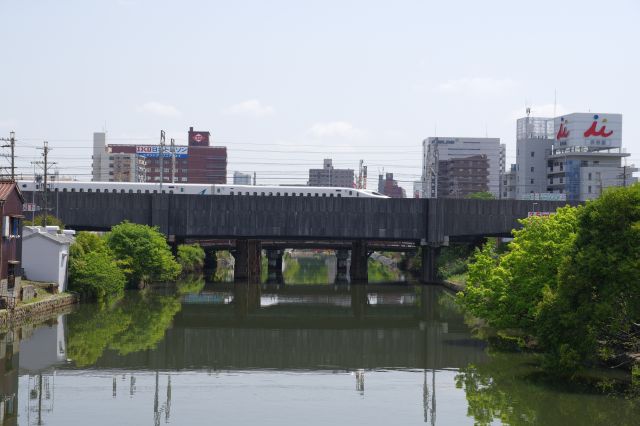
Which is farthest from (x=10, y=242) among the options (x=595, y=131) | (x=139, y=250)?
(x=595, y=131)

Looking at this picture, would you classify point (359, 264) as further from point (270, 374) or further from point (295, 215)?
point (270, 374)

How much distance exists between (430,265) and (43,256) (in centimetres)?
3422

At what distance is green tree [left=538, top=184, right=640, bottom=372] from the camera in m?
22.8

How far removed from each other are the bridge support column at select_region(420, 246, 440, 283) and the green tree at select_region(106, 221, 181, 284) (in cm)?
2274

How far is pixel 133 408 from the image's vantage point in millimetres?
21172

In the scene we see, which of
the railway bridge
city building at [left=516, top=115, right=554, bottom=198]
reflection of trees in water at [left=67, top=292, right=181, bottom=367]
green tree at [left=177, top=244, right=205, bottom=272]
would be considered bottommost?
reflection of trees in water at [left=67, top=292, right=181, bottom=367]

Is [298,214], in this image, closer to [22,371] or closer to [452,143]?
[22,371]

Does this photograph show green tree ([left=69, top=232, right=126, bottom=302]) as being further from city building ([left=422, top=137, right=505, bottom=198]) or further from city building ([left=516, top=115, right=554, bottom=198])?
city building ([left=422, top=137, right=505, bottom=198])

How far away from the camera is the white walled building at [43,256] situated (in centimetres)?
4516

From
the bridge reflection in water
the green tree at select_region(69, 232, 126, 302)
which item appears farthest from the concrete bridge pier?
the green tree at select_region(69, 232, 126, 302)

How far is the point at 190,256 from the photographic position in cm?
8375

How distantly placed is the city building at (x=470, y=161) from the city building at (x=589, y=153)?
171 ft

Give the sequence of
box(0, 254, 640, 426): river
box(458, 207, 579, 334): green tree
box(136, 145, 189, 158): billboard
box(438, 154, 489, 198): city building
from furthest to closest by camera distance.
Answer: box(438, 154, 489, 198): city building < box(136, 145, 189, 158): billboard < box(458, 207, 579, 334): green tree < box(0, 254, 640, 426): river

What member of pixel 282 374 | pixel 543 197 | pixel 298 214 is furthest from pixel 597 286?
pixel 543 197
